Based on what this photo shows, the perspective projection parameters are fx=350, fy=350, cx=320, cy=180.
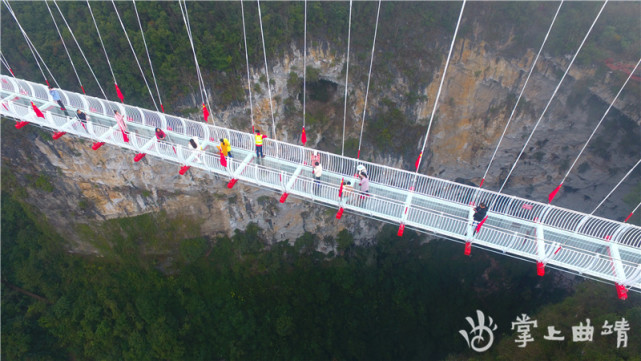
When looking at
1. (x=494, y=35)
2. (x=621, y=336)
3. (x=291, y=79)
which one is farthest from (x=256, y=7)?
(x=621, y=336)

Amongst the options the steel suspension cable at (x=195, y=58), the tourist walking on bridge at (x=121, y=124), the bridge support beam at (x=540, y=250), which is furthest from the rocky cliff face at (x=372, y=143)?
the bridge support beam at (x=540, y=250)

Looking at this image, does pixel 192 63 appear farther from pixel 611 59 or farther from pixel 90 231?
pixel 611 59

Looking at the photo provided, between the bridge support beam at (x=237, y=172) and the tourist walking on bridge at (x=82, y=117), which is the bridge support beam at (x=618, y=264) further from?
the tourist walking on bridge at (x=82, y=117)

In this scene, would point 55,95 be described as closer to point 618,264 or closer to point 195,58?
point 195,58

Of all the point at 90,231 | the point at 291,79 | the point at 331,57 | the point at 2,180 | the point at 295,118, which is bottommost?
the point at 90,231

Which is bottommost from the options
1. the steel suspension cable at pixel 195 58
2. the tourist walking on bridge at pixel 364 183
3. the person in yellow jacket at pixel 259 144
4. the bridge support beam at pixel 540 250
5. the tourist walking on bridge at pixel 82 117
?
the bridge support beam at pixel 540 250

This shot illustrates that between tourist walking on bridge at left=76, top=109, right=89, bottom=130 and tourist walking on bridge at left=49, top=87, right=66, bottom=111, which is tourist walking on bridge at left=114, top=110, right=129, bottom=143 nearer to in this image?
tourist walking on bridge at left=76, top=109, right=89, bottom=130

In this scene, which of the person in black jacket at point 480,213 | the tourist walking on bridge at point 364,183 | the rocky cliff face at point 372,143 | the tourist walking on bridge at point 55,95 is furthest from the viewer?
the rocky cliff face at point 372,143
